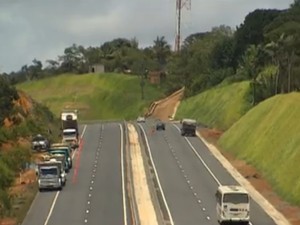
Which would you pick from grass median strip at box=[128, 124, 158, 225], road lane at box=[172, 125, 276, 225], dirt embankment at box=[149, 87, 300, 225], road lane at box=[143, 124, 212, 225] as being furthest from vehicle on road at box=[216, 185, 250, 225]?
grass median strip at box=[128, 124, 158, 225]

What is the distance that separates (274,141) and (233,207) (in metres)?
32.1

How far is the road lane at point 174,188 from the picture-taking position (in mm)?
63906

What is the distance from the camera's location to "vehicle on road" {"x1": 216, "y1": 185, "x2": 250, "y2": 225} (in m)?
58.8

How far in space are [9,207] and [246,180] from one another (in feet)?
79.3

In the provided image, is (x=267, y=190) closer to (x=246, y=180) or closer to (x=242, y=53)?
(x=246, y=180)

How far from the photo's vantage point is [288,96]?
103m

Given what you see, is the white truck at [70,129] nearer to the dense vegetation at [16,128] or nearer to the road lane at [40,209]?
the dense vegetation at [16,128]

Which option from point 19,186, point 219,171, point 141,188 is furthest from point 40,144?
point 141,188

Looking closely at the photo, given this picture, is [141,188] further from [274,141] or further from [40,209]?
[274,141]

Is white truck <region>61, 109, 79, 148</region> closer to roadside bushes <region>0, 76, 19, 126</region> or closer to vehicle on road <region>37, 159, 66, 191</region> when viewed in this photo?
roadside bushes <region>0, 76, 19, 126</region>

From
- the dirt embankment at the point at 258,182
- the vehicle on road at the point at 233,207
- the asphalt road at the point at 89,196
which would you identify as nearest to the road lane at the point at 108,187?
the asphalt road at the point at 89,196

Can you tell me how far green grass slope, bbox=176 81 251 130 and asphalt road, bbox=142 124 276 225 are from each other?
1258 centimetres

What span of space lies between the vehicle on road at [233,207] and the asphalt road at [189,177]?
190 centimetres

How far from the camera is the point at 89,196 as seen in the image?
244 ft
